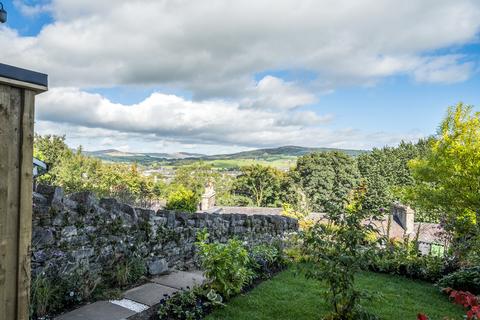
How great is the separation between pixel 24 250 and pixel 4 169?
0.48m

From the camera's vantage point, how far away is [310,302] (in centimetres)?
464

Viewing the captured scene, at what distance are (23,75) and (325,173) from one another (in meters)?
32.9

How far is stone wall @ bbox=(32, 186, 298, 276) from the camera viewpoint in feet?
11.8

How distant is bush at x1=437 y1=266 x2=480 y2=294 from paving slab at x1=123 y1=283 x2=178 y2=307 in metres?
5.07

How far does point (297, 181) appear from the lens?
34.7 meters

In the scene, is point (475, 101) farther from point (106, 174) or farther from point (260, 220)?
point (106, 174)

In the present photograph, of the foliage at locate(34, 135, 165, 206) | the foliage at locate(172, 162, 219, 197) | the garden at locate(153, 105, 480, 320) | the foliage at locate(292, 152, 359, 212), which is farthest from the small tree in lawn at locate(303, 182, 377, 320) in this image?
the foliage at locate(172, 162, 219, 197)

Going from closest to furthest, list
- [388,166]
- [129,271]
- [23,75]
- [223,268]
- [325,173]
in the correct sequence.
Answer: [23,75], [223,268], [129,271], [325,173], [388,166]

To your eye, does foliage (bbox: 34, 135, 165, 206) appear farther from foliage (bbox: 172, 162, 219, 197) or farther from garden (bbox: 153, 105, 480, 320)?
garden (bbox: 153, 105, 480, 320)

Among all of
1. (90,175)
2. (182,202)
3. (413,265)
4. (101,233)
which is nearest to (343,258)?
(101,233)

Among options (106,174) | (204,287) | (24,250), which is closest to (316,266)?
(204,287)

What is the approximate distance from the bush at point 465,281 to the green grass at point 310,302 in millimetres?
303

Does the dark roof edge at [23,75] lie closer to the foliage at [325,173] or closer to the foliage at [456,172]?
the foliage at [456,172]

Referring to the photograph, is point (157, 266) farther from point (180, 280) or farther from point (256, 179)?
point (256, 179)
